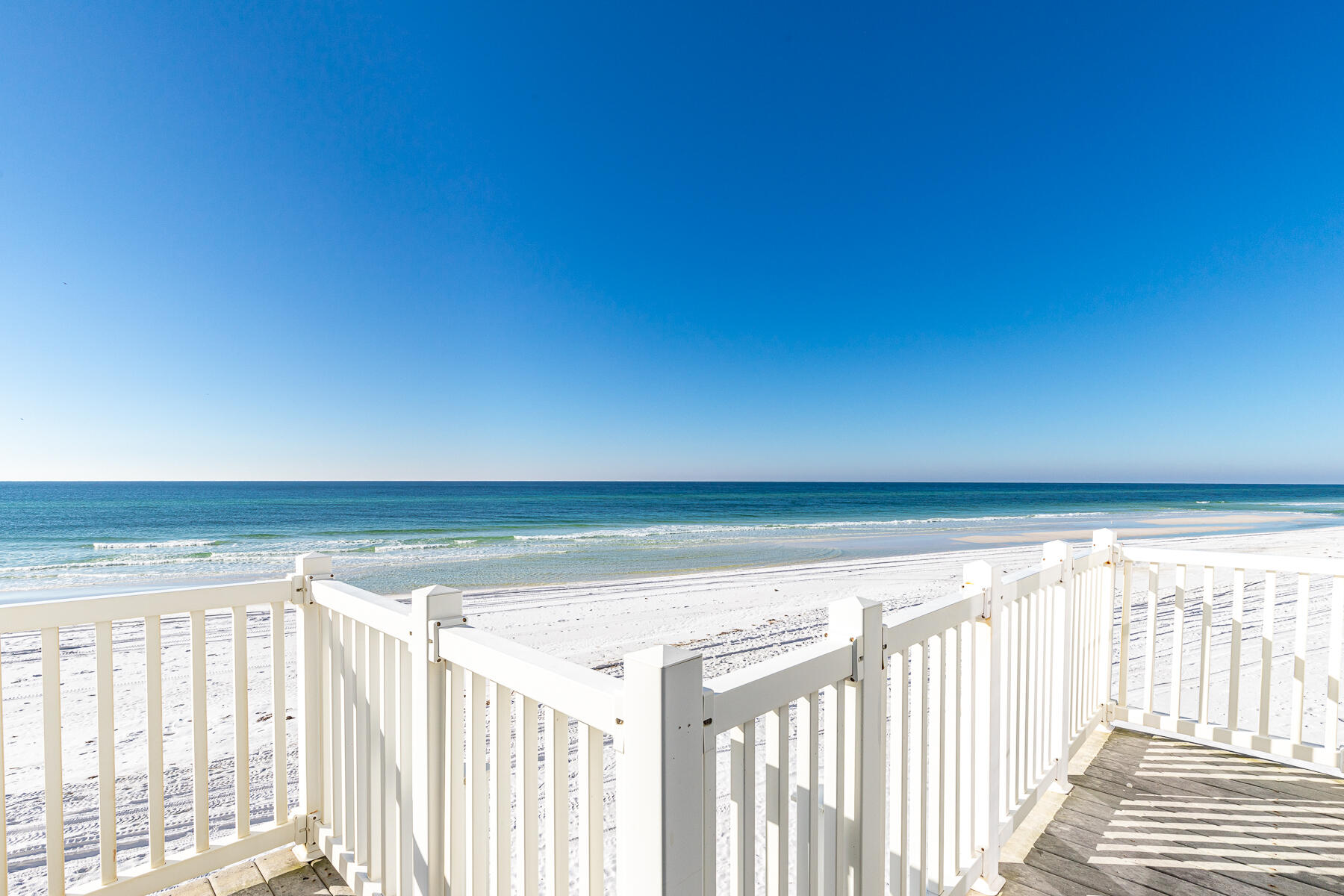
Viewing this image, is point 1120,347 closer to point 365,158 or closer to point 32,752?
point 365,158

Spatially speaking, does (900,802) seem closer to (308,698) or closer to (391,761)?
(391,761)

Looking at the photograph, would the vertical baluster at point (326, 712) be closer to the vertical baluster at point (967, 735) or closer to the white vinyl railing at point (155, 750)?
the white vinyl railing at point (155, 750)

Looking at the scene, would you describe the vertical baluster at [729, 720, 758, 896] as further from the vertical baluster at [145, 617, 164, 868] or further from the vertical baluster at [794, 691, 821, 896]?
the vertical baluster at [145, 617, 164, 868]

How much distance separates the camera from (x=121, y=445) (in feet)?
93.0

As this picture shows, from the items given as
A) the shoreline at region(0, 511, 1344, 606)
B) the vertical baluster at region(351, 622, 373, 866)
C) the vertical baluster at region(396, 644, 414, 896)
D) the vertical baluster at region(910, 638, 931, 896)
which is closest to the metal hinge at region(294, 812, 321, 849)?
the vertical baluster at region(351, 622, 373, 866)

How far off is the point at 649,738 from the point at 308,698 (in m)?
1.74

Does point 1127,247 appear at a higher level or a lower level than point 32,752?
higher

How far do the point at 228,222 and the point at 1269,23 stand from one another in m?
16.9

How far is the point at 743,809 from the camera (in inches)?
34.3

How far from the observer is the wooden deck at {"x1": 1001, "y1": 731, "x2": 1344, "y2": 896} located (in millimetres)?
1796

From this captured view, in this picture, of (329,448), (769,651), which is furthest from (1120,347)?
(329,448)

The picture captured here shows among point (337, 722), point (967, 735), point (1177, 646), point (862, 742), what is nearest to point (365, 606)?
point (337, 722)

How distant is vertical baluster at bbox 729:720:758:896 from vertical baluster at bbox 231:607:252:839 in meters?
1.66

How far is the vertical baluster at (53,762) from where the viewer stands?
1.43 meters
